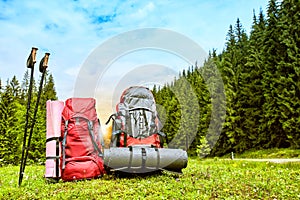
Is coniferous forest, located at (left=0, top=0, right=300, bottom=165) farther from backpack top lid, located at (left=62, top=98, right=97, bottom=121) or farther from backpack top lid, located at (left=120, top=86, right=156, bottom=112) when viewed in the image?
backpack top lid, located at (left=62, top=98, right=97, bottom=121)

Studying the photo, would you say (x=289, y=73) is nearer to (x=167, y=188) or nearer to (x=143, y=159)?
(x=143, y=159)

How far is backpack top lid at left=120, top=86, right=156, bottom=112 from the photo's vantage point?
277 inches

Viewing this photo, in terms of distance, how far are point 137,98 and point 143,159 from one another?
1.87 meters

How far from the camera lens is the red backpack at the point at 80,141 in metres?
5.84

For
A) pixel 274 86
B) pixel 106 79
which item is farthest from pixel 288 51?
pixel 106 79

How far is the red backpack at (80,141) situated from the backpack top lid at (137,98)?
896 millimetres

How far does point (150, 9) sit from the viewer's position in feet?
31.6

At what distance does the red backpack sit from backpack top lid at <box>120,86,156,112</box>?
90 cm

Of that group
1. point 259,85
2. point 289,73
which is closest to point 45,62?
point 289,73

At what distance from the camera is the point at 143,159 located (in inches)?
223

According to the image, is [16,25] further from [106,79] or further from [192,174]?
[192,174]

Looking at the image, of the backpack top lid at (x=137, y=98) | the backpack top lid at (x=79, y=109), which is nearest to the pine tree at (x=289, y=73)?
the backpack top lid at (x=137, y=98)

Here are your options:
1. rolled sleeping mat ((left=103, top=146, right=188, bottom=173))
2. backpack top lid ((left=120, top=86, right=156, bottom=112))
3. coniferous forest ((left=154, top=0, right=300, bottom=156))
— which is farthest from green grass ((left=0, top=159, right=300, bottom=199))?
coniferous forest ((left=154, top=0, right=300, bottom=156))

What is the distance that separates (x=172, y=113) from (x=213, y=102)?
9.56 meters
